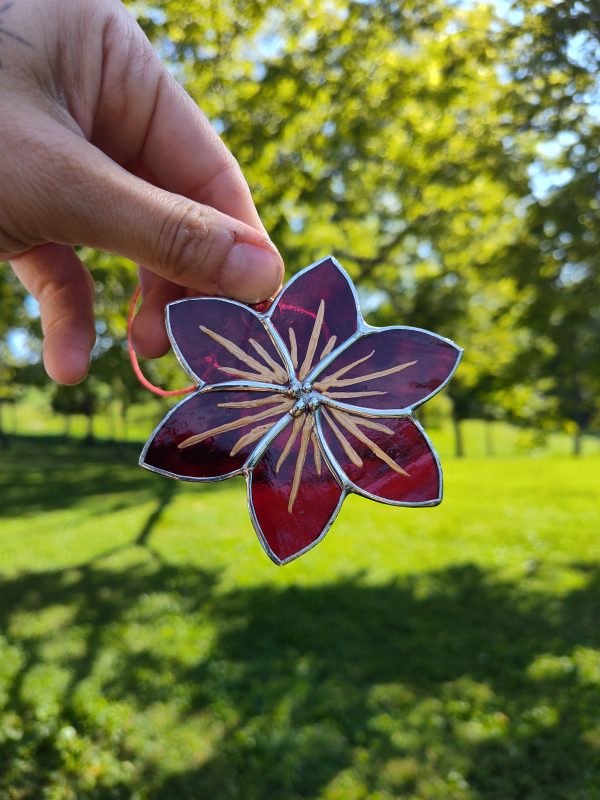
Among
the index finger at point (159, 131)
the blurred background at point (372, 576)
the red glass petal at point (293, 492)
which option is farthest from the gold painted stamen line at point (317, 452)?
the blurred background at point (372, 576)

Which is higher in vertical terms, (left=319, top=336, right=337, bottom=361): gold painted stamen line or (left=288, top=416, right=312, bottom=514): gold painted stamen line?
(left=319, top=336, right=337, bottom=361): gold painted stamen line

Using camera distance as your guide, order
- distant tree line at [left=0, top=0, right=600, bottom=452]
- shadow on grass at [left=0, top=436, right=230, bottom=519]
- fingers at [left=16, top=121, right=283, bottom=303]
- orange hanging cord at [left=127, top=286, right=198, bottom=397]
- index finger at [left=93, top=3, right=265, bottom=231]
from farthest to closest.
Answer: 1. shadow on grass at [left=0, top=436, right=230, bottom=519]
2. distant tree line at [left=0, top=0, right=600, bottom=452]
3. index finger at [left=93, top=3, right=265, bottom=231]
4. orange hanging cord at [left=127, top=286, right=198, bottom=397]
5. fingers at [left=16, top=121, right=283, bottom=303]

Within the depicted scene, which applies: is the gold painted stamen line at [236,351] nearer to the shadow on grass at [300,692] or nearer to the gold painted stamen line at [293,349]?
the gold painted stamen line at [293,349]

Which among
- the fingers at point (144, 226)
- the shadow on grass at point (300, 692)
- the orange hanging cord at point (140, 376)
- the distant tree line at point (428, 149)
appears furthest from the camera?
the distant tree line at point (428, 149)

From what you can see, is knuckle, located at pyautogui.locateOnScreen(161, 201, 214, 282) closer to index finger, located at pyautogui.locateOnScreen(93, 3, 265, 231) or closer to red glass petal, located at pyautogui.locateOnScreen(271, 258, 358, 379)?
red glass petal, located at pyautogui.locateOnScreen(271, 258, 358, 379)

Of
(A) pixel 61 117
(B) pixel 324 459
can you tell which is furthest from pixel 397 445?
(A) pixel 61 117

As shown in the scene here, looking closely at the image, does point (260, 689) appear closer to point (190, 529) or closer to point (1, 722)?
point (1, 722)

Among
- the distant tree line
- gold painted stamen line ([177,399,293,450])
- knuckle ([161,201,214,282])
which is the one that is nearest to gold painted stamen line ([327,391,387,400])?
gold painted stamen line ([177,399,293,450])

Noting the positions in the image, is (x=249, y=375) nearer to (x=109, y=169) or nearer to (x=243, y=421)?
(x=243, y=421)
